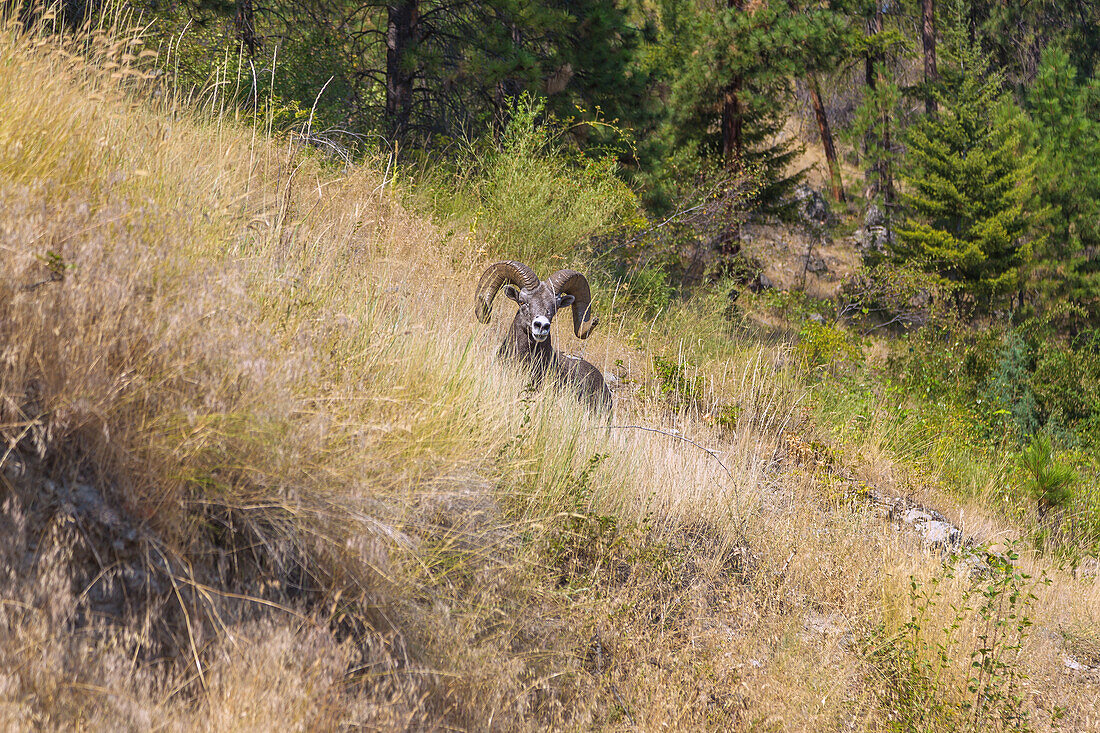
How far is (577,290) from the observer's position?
6082 millimetres

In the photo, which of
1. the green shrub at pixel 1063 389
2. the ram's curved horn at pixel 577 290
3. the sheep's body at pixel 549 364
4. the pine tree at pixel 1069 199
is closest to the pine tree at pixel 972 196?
the pine tree at pixel 1069 199

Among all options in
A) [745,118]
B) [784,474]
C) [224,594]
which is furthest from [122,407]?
[745,118]

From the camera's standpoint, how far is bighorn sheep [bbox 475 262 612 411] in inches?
212

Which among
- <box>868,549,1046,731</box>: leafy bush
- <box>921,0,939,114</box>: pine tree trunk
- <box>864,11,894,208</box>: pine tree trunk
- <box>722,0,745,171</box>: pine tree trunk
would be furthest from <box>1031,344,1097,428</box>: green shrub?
<box>921,0,939,114</box>: pine tree trunk

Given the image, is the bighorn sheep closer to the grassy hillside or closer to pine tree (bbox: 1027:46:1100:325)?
the grassy hillside

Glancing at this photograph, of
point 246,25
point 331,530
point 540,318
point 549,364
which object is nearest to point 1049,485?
point 549,364

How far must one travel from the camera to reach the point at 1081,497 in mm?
9047

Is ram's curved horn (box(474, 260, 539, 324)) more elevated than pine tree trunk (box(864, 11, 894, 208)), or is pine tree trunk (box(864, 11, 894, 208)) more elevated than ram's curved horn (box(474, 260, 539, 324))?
pine tree trunk (box(864, 11, 894, 208))

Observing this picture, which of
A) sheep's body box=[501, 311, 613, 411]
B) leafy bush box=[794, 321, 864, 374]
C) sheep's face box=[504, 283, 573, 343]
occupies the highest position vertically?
leafy bush box=[794, 321, 864, 374]

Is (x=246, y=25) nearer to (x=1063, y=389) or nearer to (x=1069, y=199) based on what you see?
(x=1063, y=389)

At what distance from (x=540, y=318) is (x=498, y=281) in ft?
2.84

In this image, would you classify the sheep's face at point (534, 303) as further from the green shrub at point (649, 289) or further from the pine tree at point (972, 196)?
the pine tree at point (972, 196)

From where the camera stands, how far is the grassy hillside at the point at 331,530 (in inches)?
83.8

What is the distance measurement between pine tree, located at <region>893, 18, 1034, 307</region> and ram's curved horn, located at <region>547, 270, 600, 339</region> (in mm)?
14180
